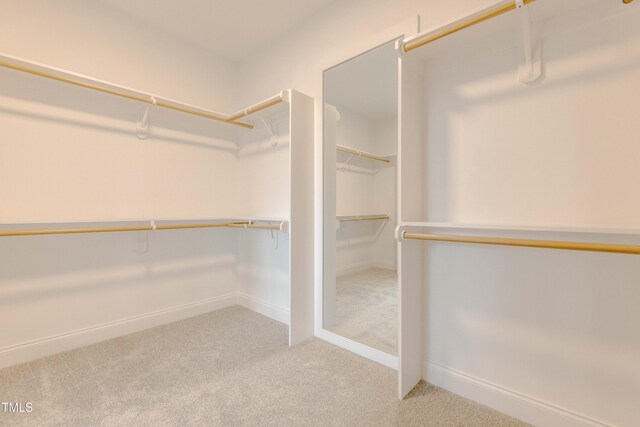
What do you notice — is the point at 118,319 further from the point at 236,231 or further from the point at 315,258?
the point at 315,258

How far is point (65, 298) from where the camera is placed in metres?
2.04

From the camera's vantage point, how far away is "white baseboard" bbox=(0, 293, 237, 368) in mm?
1856

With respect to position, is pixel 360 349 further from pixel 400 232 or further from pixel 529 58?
pixel 529 58

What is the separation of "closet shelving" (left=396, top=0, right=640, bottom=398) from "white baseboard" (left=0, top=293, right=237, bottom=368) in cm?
198

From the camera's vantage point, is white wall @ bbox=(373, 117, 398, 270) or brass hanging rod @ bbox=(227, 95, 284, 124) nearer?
white wall @ bbox=(373, 117, 398, 270)

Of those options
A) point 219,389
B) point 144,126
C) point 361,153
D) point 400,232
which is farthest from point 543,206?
point 144,126

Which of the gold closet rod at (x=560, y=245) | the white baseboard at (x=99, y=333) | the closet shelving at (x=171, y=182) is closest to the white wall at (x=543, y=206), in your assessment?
the gold closet rod at (x=560, y=245)

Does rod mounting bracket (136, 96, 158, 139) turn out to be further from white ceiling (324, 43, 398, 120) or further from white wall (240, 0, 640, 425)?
white wall (240, 0, 640, 425)

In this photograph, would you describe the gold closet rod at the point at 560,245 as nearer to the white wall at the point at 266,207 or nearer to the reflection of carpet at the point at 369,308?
the reflection of carpet at the point at 369,308

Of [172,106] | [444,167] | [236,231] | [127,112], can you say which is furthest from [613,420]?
[127,112]

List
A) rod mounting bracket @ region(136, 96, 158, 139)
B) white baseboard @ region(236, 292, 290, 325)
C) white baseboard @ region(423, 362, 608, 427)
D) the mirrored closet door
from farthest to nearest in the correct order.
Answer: white baseboard @ region(236, 292, 290, 325)
rod mounting bracket @ region(136, 96, 158, 139)
the mirrored closet door
white baseboard @ region(423, 362, 608, 427)

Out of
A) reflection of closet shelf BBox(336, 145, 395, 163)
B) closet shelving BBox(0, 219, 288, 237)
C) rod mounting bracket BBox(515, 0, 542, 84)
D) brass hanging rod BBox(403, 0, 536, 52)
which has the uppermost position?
brass hanging rod BBox(403, 0, 536, 52)

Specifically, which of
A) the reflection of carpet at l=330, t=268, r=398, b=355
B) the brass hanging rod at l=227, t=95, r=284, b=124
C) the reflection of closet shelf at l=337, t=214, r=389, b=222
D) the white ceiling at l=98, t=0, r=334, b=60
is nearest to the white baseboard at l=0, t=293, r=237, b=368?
the reflection of carpet at l=330, t=268, r=398, b=355

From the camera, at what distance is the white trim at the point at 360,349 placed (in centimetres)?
179
